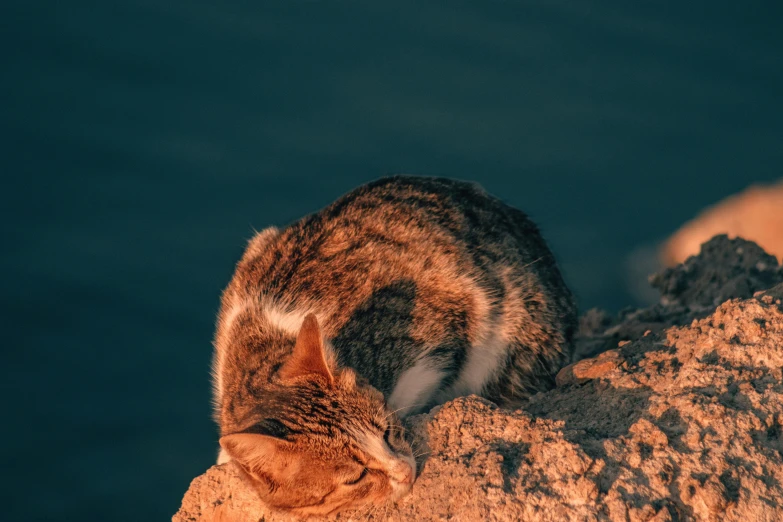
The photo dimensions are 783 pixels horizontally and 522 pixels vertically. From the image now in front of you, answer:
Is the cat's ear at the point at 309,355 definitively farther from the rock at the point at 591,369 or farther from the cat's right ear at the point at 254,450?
the rock at the point at 591,369

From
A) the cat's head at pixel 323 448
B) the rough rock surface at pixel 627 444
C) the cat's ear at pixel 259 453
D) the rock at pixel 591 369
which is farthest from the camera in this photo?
the rock at pixel 591 369

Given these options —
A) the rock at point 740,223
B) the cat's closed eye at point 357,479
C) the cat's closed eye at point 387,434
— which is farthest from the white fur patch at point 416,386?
the rock at point 740,223

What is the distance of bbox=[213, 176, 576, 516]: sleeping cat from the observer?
4152 millimetres

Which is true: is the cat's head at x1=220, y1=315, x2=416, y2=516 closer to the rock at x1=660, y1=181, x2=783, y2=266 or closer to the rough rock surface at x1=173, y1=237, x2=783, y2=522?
the rough rock surface at x1=173, y1=237, x2=783, y2=522

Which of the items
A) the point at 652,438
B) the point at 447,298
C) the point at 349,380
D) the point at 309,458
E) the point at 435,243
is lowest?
the point at 652,438

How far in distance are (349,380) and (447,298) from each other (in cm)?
123

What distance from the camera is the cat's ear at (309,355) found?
4.23 metres

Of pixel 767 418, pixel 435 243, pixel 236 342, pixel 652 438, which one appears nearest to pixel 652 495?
pixel 652 438

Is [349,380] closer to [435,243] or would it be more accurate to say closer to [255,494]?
[255,494]

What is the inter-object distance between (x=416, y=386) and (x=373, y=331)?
43 centimetres

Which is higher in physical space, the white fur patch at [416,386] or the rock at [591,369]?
the white fur patch at [416,386]

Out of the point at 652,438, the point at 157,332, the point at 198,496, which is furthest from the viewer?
the point at 157,332

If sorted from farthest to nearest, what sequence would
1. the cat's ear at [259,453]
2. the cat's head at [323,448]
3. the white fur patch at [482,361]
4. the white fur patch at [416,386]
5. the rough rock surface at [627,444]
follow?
the white fur patch at [482,361], the white fur patch at [416,386], the cat's head at [323,448], the cat's ear at [259,453], the rough rock surface at [627,444]

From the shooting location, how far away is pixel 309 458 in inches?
161
